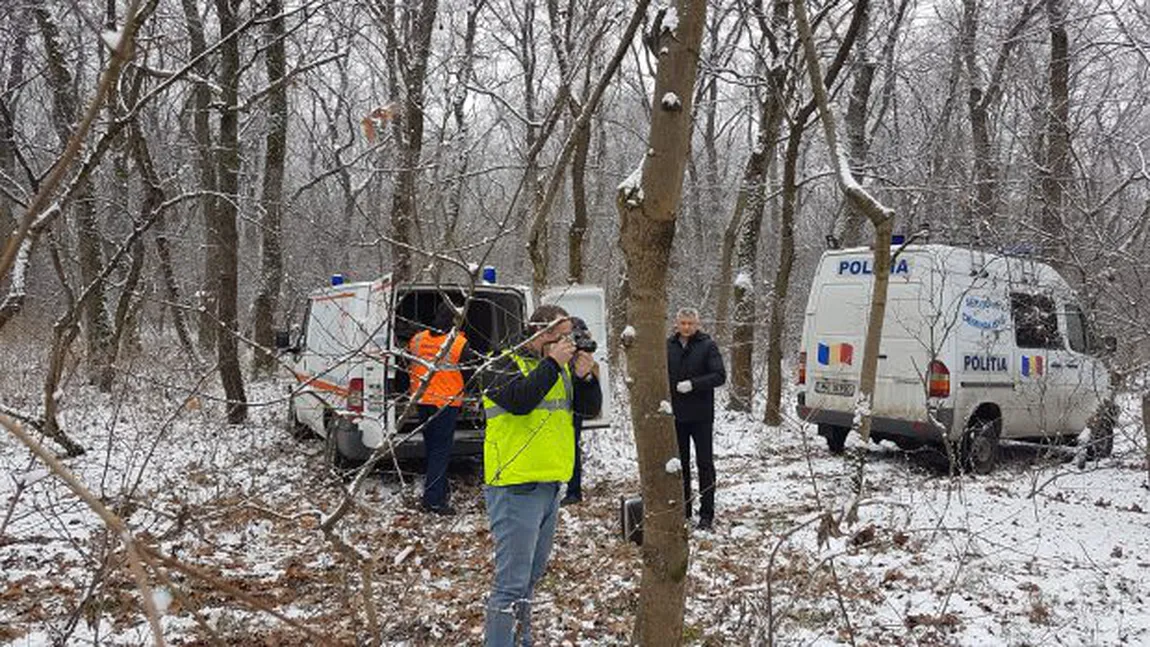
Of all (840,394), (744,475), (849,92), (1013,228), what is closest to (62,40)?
(744,475)

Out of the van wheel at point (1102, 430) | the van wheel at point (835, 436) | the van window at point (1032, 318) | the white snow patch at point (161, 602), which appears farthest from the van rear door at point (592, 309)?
the white snow patch at point (161, 602)

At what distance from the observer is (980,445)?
9133 mm

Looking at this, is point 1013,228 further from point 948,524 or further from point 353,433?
point 353,433

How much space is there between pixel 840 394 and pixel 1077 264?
2878mm

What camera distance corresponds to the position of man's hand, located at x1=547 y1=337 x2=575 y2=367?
12.9 feet

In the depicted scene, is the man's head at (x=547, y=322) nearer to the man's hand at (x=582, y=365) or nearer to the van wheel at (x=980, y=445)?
the man's hand at (x=582, y=365)

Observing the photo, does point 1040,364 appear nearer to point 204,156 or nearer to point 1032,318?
point 1032,318

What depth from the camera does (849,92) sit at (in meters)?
15.3

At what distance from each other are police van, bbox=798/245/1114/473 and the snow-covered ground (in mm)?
596

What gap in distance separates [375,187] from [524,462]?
28.0ft

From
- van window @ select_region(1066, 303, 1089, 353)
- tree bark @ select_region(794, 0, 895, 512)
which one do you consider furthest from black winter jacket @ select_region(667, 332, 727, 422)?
van window @ select_region(1066, 303, 1089, 353)

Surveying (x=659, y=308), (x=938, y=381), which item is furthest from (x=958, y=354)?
(x=659, y=308)

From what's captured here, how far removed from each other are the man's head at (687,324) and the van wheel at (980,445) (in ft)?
12.5

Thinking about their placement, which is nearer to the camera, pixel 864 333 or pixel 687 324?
pixel 687 324
